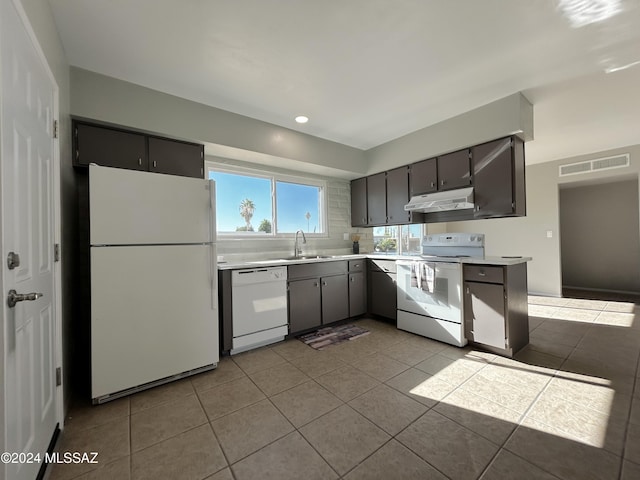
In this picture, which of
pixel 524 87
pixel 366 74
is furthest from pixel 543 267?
pixel 366 74

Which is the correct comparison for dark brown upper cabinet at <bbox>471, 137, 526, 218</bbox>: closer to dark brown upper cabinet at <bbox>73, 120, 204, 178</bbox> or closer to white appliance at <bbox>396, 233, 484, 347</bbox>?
white appliance at <bbox>396, 233, 484, 347</bbox>

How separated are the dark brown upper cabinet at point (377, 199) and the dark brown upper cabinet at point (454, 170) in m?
0.88

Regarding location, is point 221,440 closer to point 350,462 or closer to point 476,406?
point 350,462

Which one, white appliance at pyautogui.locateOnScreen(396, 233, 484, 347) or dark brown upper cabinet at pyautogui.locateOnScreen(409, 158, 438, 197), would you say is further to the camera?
dark brown upper cabinet at pyautogui.locateOnScreen(409, 158, 438, 197)

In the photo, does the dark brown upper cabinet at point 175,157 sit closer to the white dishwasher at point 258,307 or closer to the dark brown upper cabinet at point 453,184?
the white dishwasher at point 258,307

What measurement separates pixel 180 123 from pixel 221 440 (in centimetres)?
262

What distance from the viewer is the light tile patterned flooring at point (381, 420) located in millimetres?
1396

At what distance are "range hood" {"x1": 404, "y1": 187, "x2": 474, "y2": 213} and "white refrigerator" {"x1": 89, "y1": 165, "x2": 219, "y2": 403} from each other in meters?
2.43

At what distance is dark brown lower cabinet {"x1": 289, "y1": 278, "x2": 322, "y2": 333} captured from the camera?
3170mm

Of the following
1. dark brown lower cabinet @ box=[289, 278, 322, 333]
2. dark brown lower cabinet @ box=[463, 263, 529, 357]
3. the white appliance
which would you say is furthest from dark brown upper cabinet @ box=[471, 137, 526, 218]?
dark brown lower cabinet @ box=[289, 278, 322, 333]

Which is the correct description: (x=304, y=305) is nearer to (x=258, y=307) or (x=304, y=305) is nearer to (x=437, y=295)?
(x=258, y=307)

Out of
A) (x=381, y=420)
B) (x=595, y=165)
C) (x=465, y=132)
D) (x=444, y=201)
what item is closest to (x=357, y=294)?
(x=444, y=201)

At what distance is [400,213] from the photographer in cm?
393

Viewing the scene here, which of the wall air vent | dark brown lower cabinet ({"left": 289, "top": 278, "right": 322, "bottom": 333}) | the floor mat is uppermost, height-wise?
the wall air vent
